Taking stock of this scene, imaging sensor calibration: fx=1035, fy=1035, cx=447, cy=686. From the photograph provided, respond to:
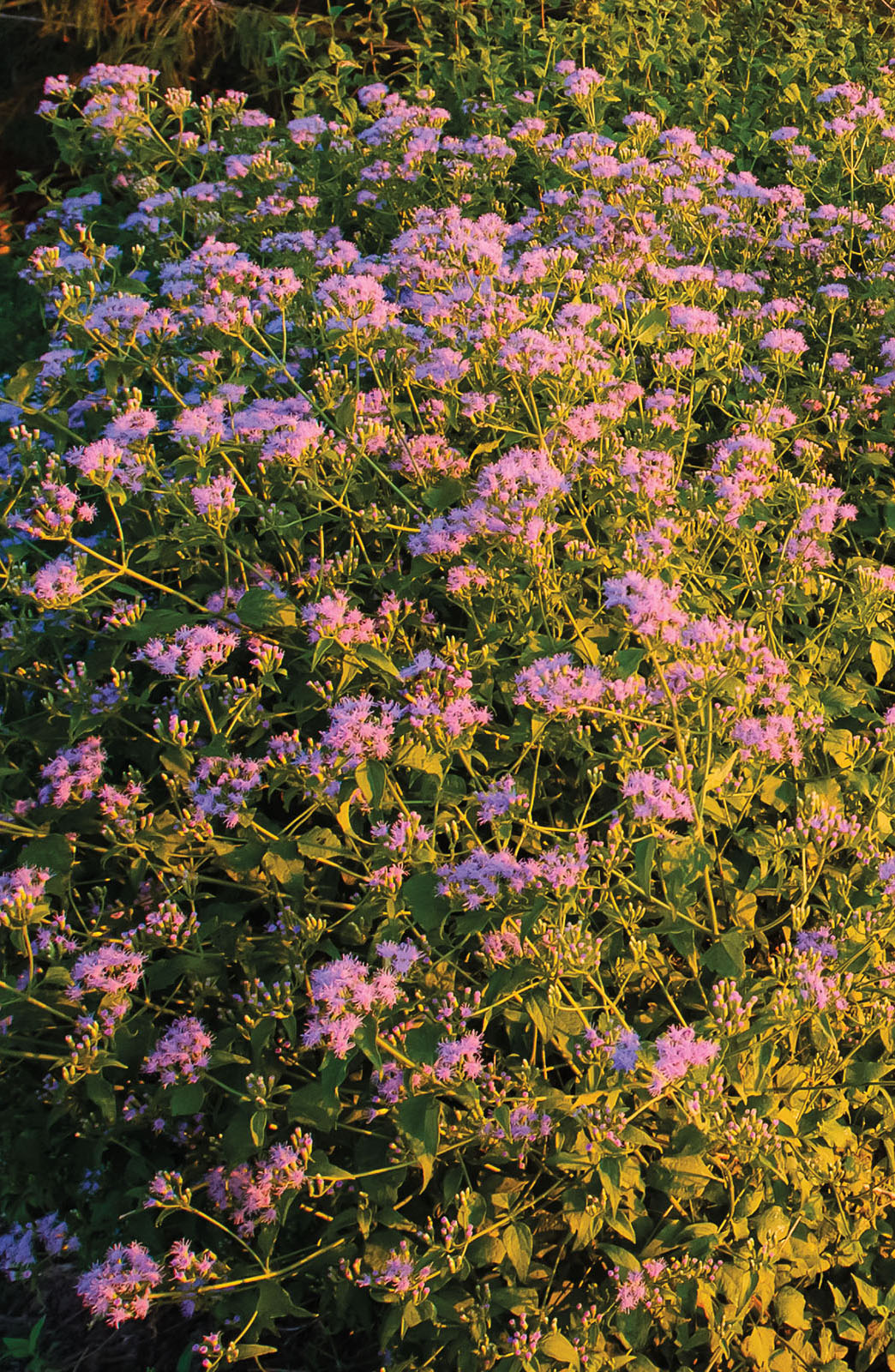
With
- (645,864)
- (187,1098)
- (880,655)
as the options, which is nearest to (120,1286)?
(187,1098)

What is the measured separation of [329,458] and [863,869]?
202 cm

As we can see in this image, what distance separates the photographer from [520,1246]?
259 centimetres

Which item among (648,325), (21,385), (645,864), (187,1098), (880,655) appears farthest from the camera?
(648,325)

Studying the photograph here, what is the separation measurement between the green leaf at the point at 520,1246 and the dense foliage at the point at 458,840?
11 millimetres

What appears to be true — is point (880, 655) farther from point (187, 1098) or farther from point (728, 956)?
point (187, 1098)

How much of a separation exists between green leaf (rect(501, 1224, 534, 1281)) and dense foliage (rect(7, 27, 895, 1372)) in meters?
0.01

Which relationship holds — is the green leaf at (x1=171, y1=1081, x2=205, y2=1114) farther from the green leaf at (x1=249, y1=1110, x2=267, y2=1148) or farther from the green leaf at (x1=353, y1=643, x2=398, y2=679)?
the green leaf at (x1=353, y1=643, x2=398, y2=679)

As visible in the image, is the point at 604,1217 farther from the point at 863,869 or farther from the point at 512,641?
the point at 512,641

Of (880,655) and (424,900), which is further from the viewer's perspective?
(880,655)

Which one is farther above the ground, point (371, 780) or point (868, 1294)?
point (371, 780)

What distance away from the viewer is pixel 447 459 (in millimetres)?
3426

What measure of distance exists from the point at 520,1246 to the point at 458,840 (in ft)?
3.44

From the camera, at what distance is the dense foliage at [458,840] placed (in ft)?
8.42

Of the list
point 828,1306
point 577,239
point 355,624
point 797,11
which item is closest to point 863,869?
point 828,1306
